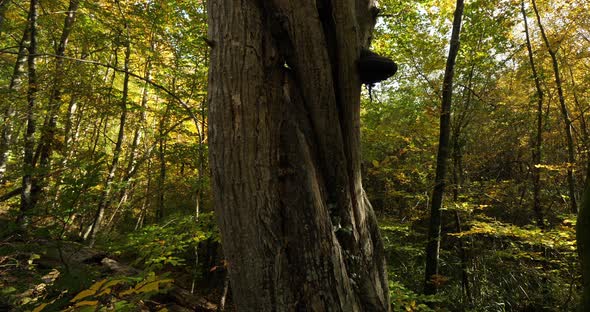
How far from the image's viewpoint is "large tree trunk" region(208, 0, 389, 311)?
1229 millimetres

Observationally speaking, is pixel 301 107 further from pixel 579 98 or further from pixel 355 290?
pixel 579 98

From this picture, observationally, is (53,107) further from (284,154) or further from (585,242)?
(585,242)

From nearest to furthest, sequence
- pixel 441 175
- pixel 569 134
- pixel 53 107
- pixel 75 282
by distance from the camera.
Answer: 1. pixel 75 282
2. pixel 53 107
3. pixel 441 175
4. pixel 569 134

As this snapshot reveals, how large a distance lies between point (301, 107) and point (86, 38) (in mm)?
6146

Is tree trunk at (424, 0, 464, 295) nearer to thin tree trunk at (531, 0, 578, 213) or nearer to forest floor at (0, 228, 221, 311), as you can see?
thin tree trunk at (531, 0, 578, 213)

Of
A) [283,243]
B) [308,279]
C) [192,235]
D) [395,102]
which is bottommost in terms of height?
[192,235]

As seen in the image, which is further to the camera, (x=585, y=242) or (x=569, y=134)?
(x=569, y=134)

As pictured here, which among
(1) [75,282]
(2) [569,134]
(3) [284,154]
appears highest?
(2) [569,134]

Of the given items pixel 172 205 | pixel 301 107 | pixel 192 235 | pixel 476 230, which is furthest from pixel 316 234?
pixel 172 205

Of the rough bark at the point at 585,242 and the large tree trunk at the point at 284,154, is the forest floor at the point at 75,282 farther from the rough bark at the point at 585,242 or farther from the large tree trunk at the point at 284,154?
the rough bark at the point at 585,242

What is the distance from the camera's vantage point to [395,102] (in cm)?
779

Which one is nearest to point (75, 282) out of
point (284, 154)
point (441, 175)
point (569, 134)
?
point (284, 154)

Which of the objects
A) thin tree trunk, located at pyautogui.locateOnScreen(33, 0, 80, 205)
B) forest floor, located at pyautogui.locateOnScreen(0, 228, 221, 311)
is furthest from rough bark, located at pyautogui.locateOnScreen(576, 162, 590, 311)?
thin tree trunk, located at pyautogui.locateOnScreen(33, 0, 80, 205)

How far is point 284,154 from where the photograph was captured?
4.31ft
